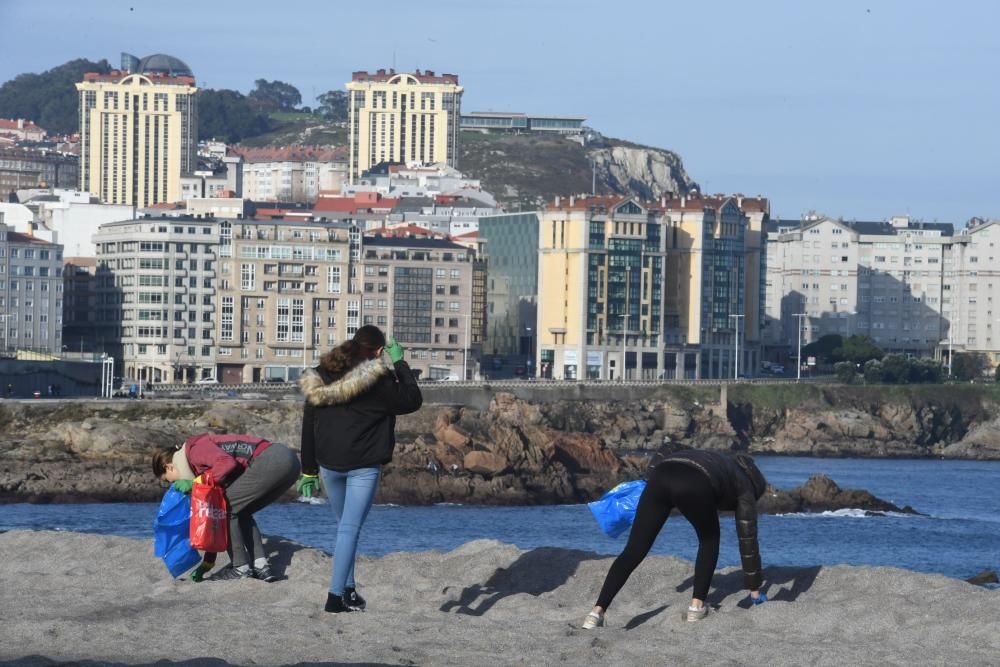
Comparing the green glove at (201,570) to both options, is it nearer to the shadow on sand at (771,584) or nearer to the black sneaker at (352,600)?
the black sneaker at (352,600)

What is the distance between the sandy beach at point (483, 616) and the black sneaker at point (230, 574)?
14cm

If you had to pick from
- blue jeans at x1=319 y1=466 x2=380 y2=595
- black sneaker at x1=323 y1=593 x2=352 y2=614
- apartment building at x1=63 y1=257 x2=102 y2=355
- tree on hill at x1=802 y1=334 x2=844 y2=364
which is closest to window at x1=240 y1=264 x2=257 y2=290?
apartment building at x1=63 y1=257 x2=102 y2=355

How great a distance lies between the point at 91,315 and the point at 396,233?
21.1m

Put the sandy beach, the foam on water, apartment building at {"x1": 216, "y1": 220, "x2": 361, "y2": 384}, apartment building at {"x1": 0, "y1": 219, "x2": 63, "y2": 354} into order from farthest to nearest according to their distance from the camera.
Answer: apartment building at {"x1": 216, "y1": 220, "x2": 361, "y2": 384}
apartment building at {"x1": 0, "y1": 219, "x2": 63, "y2": 354}
the foam on water
the sandy beach

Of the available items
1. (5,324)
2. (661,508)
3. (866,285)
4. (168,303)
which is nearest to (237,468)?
(661,508)

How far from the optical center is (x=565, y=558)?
594 inches

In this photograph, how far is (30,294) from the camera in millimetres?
108062

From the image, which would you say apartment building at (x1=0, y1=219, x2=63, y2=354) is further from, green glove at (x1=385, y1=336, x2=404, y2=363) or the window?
green glove at (x1=385, y1=336, x2=404, y2=363)

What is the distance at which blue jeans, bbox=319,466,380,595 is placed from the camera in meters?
12.7

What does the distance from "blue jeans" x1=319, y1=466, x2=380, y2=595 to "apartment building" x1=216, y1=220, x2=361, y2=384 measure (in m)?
93.4

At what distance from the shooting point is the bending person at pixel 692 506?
12.7m

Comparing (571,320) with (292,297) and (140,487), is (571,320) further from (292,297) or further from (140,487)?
(140,487)

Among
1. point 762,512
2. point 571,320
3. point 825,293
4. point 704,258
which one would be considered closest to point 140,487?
point 762,512

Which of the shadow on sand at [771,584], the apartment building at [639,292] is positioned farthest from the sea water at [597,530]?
the apartment building at [639,292]
